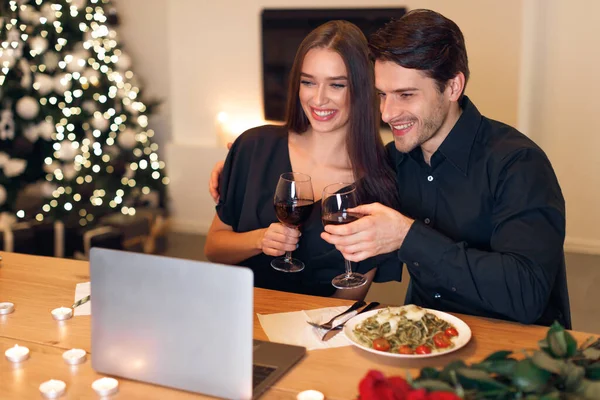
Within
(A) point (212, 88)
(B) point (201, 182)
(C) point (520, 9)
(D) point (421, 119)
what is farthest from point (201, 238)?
(D) point (421, 119)

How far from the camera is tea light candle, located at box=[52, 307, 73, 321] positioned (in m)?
1.58

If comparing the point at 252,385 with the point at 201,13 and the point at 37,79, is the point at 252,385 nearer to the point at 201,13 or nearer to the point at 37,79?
the point at 37,79

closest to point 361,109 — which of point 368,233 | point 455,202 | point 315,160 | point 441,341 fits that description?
point 315,160

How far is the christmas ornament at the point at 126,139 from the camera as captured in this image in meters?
5.01

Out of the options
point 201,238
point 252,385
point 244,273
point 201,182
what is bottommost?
point 201,238

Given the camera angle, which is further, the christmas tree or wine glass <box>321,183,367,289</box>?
the christmas tree

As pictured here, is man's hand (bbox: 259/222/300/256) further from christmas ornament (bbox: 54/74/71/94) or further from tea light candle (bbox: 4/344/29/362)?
christmas ornament (bbox: 54/74/71/94)

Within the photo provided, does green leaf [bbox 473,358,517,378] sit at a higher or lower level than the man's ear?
lower

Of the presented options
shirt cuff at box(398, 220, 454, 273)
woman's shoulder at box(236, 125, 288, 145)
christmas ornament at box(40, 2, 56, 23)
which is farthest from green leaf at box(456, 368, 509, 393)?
christmas ornament at box(40, 2, 56, 23)

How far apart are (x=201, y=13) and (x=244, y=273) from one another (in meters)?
4.68

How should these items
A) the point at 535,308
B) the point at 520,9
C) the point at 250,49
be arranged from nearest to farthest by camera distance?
the point at 535,308
the point at 520,9
the point at 250,49

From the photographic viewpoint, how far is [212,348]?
1.21m

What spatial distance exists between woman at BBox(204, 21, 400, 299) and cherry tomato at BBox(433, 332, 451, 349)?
72cm

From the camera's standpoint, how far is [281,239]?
1.86 meters
